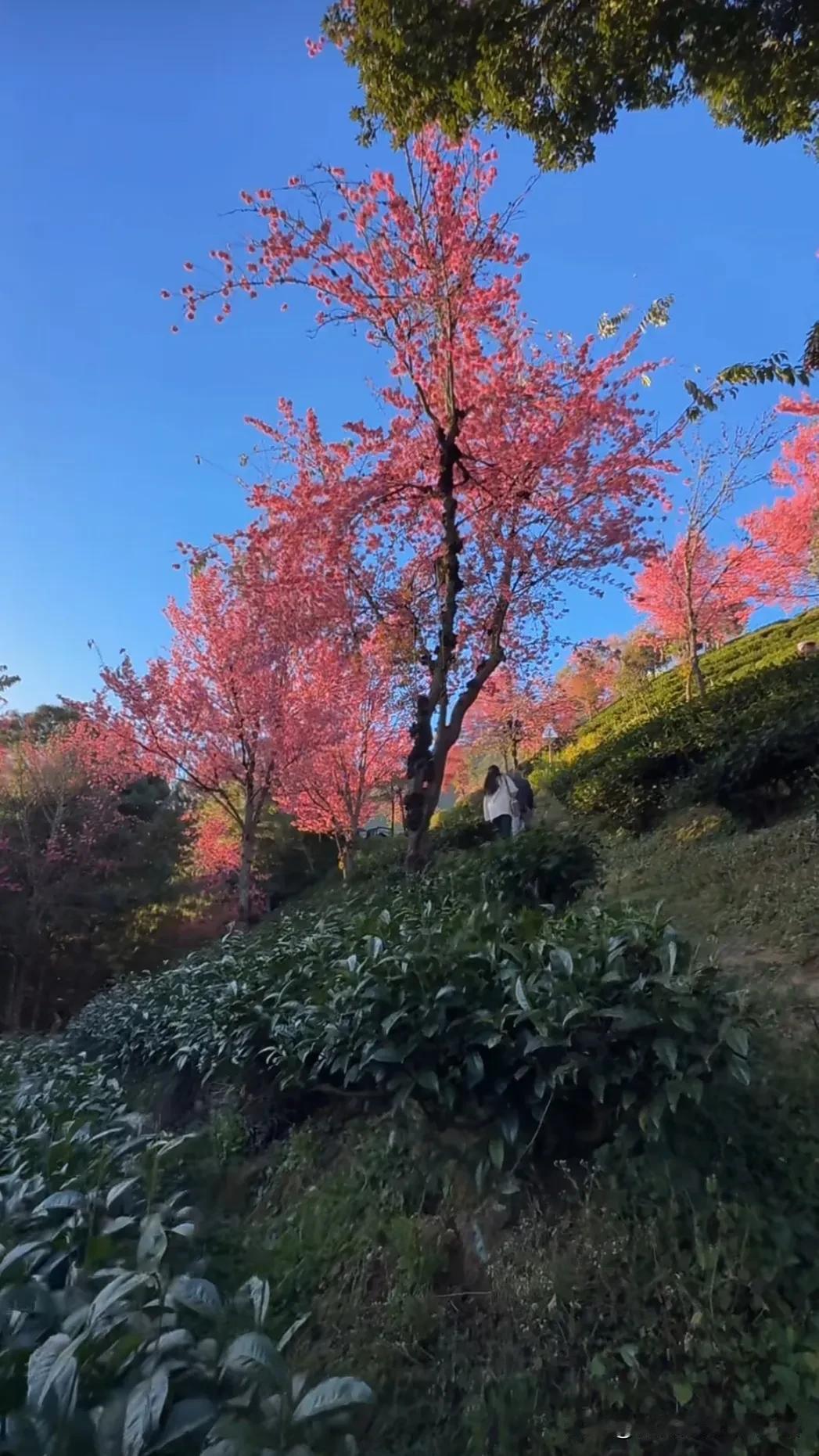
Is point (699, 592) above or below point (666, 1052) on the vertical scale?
above

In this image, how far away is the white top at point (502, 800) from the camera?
8.34 m

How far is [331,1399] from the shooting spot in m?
1.23

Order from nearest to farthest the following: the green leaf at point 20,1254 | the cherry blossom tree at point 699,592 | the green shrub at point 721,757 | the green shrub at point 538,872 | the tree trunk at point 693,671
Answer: the green leaf at point 20,1254 < the green shrub at point 538,872 < the green shrub at point 721,757 < the tree trunk at point 693,671 < the cherry blossom tree at point 699,592

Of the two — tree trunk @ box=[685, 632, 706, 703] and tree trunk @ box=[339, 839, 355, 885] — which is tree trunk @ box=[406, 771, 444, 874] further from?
tree trunk @ box=[685, 632, 706, 703]

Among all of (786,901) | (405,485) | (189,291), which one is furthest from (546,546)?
(786,901)

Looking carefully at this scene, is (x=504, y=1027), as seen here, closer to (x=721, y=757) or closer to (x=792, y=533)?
(x=721, y=757)

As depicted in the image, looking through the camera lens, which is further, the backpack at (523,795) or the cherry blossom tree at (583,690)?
the cherry blossom tree at (583,690)

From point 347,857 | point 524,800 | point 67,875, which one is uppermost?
point 67,875

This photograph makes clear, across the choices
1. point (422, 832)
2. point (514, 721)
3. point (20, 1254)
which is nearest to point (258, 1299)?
point (20, 1254)

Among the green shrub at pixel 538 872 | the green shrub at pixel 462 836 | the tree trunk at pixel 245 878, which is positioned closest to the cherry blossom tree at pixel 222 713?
the tree trunk at pixel 245 878

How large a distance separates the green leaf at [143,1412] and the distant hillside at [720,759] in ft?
18.1

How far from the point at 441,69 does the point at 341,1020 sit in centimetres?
512

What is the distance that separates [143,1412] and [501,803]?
24.3 feet

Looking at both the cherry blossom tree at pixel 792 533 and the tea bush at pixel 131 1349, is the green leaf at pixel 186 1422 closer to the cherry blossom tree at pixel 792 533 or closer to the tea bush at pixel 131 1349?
the tea bush at pixel 131 1349
